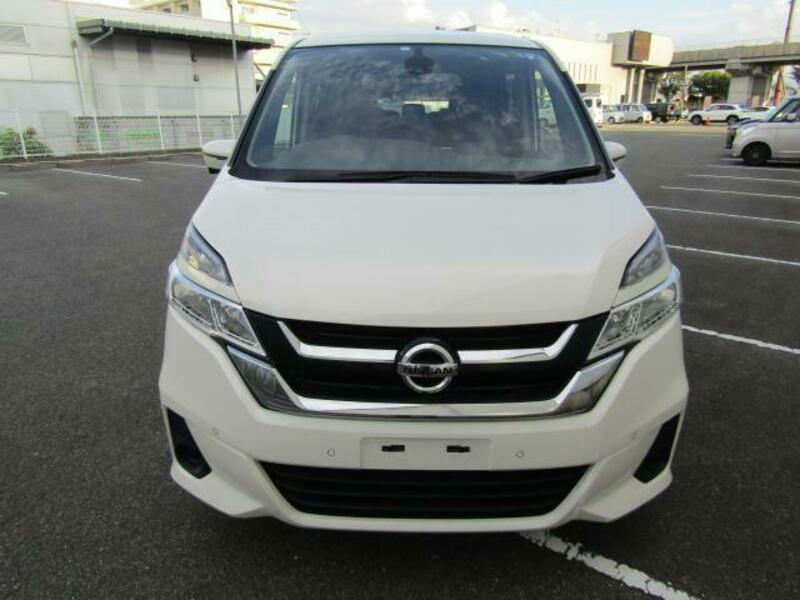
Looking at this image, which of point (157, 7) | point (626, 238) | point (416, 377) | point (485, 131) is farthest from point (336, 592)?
point (157, 7)

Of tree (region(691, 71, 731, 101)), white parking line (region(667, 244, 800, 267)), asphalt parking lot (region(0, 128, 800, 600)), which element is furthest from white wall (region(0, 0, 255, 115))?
tree (region(691, 71, 731, 101))

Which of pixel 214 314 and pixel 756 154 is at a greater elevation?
pixel 214 314

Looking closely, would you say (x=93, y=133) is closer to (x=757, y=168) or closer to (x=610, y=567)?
(x=757, y=168)

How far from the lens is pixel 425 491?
1845 millimetres

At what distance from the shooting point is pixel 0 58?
796 inches

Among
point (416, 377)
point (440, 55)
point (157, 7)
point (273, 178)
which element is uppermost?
point (157, 7)

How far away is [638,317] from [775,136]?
16.1 meters

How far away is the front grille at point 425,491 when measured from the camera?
71.6 inches

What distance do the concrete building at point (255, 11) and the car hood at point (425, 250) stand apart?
70.3 metres

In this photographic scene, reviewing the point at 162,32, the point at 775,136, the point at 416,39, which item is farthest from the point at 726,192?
the point at 162,32

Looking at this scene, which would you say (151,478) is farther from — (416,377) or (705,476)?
(705,476)

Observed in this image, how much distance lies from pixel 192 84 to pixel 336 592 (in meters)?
27.9

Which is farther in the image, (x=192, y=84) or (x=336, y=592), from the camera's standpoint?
(x=192, y=84)

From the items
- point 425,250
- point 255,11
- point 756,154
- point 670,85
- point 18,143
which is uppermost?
point 255,11
